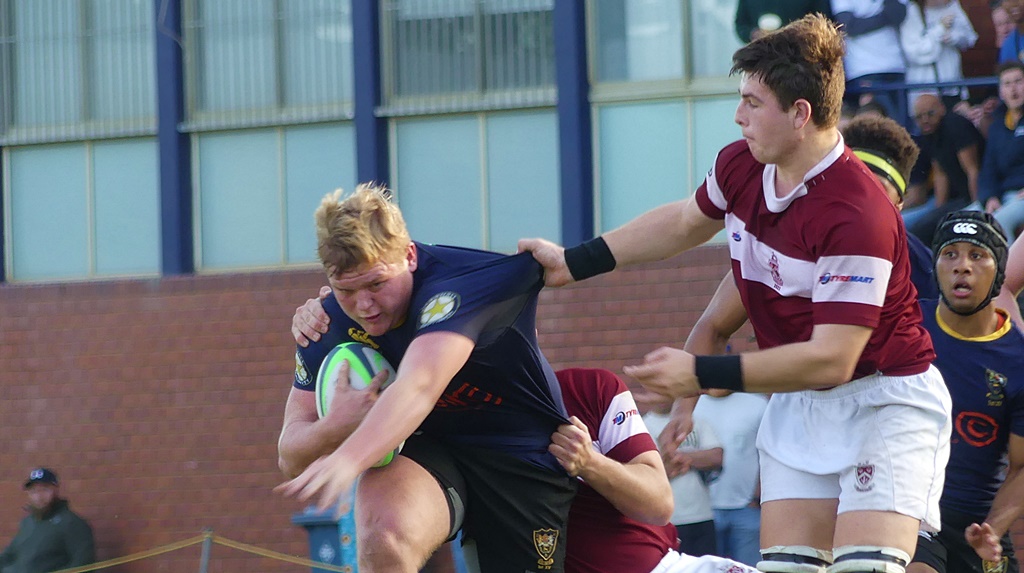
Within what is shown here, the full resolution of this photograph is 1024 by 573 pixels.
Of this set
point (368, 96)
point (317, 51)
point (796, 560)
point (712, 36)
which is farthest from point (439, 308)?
point (317, 51)

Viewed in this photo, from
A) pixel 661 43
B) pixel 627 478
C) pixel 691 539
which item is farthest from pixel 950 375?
pixel 661 43

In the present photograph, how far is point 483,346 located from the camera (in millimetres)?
5406

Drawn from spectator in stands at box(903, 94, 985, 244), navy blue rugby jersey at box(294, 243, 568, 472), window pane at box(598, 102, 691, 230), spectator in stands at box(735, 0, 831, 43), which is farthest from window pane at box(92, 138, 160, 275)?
navy blue rugby jersey at box(294, 243, 568, 472)

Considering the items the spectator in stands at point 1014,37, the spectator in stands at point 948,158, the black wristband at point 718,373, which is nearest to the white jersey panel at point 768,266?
the black wristband at point 718,373

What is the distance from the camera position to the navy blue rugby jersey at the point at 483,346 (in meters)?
5.25

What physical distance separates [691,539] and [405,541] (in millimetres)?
3754

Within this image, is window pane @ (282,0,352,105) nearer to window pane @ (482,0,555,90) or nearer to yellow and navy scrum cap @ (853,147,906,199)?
window pane @ (482,0,555,90)

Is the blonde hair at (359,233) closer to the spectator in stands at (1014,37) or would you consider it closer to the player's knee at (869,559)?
the player's knee at (869,559)

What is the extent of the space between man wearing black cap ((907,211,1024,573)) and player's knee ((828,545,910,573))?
1.22 metres

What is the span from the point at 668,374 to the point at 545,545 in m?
1.49

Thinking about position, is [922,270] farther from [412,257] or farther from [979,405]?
[412,257]

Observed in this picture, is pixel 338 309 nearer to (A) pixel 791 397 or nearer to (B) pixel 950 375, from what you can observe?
(A) pixel 791 397

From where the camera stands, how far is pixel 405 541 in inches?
207

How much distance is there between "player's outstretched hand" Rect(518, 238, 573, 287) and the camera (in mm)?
5527
